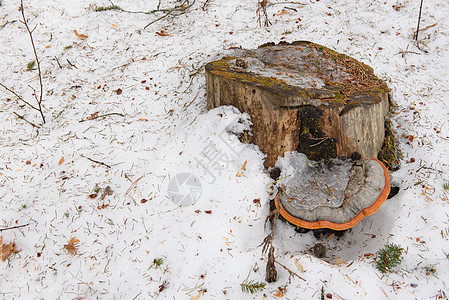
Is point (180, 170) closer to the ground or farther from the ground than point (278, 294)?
farther from the ground

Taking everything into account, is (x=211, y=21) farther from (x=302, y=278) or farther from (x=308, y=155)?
(x=302, y=278)

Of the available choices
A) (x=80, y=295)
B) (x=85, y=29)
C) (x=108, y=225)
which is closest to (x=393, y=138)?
(x=108, y=225)

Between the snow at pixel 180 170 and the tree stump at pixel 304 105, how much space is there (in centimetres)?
27

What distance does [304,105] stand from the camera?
3109mm

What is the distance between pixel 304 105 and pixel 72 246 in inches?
124

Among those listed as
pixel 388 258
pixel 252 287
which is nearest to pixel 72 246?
pixel 252 287

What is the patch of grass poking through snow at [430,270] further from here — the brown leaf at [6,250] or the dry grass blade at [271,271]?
the brown leaf at [6,250]

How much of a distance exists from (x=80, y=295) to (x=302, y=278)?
2.25 metres

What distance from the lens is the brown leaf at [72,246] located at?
2.95 metres

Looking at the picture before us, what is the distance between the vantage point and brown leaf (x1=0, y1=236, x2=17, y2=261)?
9.81 ft

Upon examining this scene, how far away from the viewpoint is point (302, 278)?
257 cm

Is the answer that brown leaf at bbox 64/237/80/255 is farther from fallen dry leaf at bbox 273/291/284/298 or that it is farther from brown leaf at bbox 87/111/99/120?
fallen dry leaf at bbox 273/291/284/298

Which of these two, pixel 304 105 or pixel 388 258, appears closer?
pixel 388 258

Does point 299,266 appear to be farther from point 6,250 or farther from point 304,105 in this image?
point 6,250
